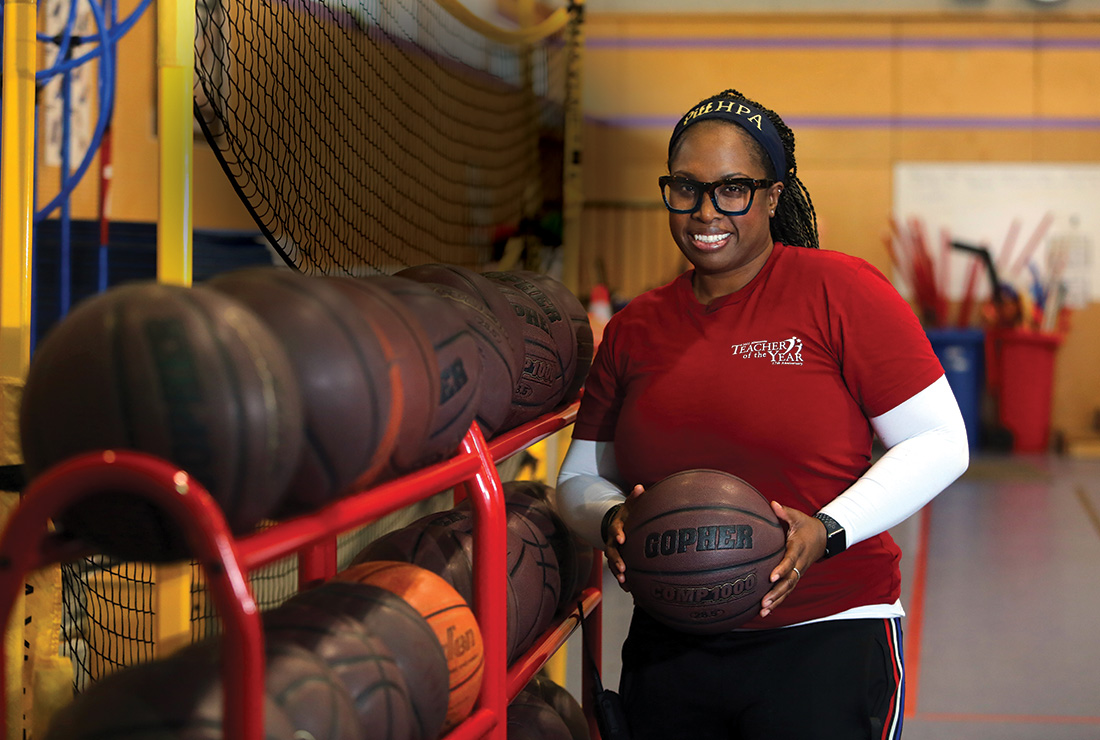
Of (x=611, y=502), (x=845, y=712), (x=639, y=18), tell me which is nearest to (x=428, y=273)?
(x=611, y=502)

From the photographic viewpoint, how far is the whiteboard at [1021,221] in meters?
8.42

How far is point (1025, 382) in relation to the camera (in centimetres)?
802

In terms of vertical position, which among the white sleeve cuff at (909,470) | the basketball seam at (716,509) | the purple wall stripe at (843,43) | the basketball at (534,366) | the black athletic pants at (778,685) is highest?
the purple wall stripe at (843,43)

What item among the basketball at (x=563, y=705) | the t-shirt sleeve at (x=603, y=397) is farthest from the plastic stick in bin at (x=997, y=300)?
the t-shirt sleeve at (x=603, y=397)

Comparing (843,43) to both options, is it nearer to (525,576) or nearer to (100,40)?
(100,40)

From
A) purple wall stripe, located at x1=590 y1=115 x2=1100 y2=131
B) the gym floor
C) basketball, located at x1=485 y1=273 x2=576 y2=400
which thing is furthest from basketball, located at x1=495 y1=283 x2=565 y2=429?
purple wall stripe, located at x1=590 y1=115 x2=1100 y2=131

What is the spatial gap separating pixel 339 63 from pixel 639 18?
4047 millimetres

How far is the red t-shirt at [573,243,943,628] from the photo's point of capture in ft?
5.95

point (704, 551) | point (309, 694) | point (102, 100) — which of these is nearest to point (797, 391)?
point (704, 551)

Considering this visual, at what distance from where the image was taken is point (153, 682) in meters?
1.12

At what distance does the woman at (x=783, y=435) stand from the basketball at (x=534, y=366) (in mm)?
207

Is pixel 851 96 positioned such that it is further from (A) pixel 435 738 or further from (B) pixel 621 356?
(A) pixel 435 738

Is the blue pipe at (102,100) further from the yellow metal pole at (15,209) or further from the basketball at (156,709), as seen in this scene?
the basketball at (156,709)

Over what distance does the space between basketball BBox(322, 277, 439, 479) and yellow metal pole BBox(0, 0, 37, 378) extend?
101cm
